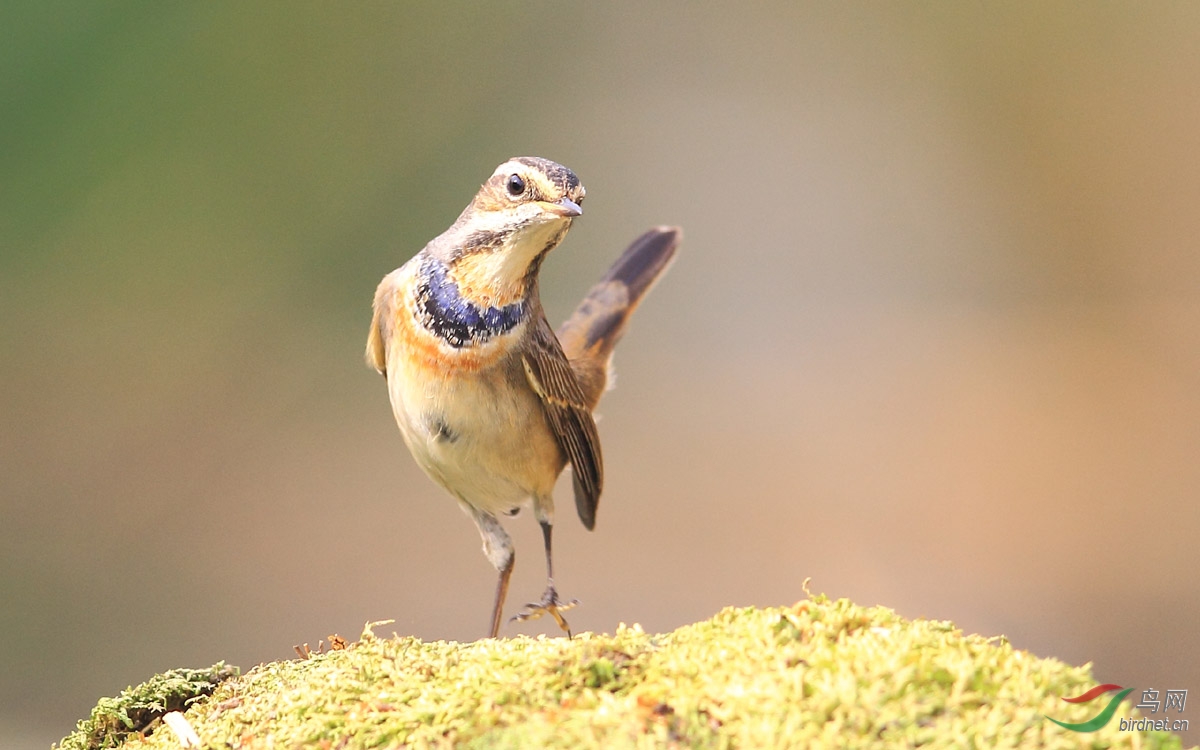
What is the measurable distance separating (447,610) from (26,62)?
540 cm

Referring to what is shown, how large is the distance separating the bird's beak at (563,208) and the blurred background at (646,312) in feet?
14.0

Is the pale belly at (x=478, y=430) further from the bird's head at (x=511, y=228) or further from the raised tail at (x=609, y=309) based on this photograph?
the raised tail at (x=609, y=309)

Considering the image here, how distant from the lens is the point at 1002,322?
409 inches

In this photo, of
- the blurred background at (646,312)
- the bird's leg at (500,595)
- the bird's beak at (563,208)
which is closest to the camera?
the bird's beak at (563,208)

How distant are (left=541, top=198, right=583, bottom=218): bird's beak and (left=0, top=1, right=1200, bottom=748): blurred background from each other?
426 centimetres

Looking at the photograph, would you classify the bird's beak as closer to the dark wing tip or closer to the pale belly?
the pale belly

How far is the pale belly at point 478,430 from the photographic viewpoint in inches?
146

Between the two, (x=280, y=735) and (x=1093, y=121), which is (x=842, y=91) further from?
(x=280, y=735)

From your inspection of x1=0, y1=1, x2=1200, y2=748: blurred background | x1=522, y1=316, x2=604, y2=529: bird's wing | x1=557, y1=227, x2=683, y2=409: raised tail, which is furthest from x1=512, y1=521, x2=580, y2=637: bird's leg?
x1=0, y1=1, x2=1200, y2=748: blurred background

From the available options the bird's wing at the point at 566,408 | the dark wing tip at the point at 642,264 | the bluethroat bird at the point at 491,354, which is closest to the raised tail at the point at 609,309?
the dark wing tip at the point at 642,264

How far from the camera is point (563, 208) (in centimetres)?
342

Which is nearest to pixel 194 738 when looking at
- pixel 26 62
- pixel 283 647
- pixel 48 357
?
pixel 283 647

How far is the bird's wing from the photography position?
3902 mm

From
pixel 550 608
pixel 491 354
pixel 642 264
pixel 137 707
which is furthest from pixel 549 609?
pixel 642 264
